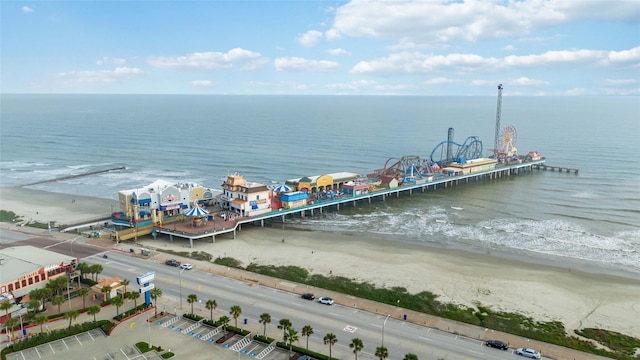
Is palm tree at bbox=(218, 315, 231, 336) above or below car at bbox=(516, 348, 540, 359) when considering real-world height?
above

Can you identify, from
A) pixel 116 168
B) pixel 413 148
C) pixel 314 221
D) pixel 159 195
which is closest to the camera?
pixel 159 195

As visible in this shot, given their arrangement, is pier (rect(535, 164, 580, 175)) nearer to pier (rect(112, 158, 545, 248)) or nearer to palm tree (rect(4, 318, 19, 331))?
pier (rect(112, 158, 545, 248))

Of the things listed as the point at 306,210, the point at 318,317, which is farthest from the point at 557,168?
the point at 318,317

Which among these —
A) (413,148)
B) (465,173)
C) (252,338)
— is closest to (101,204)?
(252,338)

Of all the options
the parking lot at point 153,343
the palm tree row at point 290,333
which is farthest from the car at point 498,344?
the parking lot at point 153,343

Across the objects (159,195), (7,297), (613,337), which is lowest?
(613,337)

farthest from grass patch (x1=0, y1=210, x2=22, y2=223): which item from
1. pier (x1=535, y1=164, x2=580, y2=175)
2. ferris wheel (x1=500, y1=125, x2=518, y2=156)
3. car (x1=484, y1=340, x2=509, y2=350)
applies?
pier (x1=535, y1=164, x2=580, y2=175)

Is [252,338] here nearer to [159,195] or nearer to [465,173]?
[159,195]

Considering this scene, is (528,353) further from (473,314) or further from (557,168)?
(557,168)
